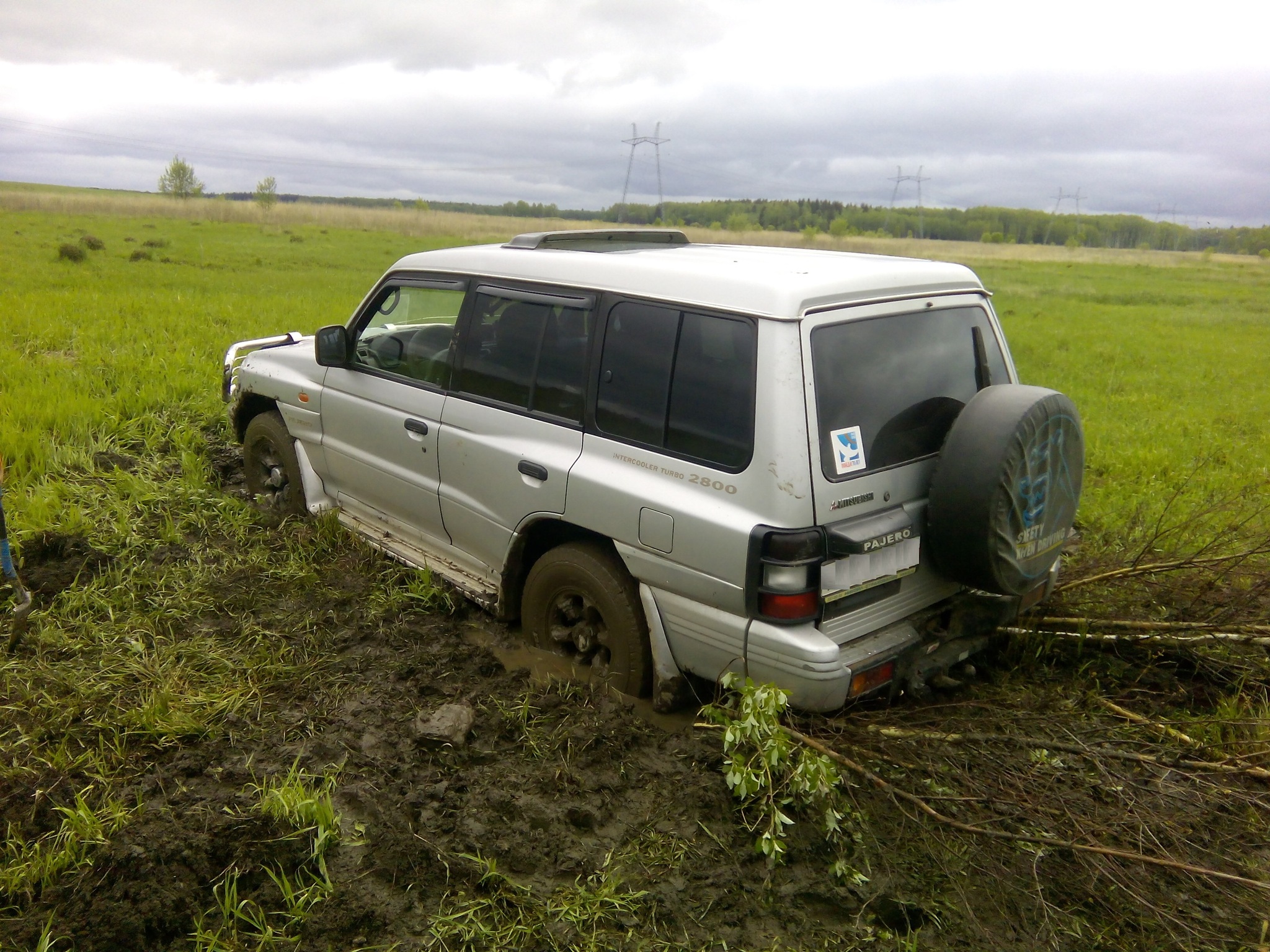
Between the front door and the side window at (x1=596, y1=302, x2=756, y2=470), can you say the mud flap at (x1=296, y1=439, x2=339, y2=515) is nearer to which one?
the front door

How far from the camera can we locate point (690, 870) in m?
2.72

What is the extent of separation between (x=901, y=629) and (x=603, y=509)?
1246mm

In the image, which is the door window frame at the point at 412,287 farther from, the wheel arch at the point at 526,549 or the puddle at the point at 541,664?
the puddle at the point at 541,664

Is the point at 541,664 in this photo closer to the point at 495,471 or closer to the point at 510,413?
the point at 495,471

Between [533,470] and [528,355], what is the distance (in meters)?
0.55

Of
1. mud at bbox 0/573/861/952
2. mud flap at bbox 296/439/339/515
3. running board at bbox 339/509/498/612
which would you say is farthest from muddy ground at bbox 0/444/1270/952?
mud flap at bbox 296/439/339/515

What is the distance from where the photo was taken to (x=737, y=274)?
3.24 metres

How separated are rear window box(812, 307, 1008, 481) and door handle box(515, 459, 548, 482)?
127cm

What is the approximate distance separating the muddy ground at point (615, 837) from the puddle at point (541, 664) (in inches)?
1.1

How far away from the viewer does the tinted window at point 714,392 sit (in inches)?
123

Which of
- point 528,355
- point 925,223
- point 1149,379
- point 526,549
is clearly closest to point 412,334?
point 528,355

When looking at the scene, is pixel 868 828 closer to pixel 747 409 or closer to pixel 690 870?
pixel 690 870

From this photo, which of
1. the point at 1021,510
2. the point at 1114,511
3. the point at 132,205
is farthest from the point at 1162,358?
the point at 132,205

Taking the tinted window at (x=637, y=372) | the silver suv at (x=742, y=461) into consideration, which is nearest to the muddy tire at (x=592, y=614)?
the silver suv at (x=742, y=461)
